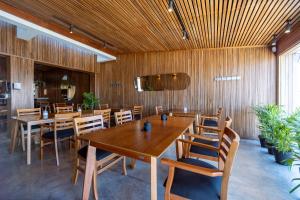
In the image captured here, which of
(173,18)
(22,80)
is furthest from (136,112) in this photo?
(22,80)

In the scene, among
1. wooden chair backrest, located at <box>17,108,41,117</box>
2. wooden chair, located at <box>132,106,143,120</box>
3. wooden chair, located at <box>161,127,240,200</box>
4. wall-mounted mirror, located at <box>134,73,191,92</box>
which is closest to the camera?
wooden chair, located at <box>161,127,240,200</box>

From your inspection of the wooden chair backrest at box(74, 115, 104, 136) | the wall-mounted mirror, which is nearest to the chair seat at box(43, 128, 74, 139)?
the wooden chair backrest at box(74, 115, 104, 136)

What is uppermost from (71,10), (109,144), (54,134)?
(71,10)

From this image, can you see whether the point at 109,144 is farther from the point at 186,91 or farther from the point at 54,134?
the point at 186,91

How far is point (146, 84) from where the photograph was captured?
6.01 m

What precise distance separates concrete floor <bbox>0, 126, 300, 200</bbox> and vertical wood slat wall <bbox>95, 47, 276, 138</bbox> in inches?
83.6

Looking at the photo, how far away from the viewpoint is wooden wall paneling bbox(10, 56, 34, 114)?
158 inches

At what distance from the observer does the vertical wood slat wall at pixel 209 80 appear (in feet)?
15.5

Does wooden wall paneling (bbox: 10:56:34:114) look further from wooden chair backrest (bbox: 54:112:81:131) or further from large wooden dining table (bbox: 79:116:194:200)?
large wooden dining table (bbox: 79:116:194:200)

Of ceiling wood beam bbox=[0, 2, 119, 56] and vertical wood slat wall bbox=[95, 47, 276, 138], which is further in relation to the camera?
vertical wood slat wall bbox=[95, 47, 276, 138]

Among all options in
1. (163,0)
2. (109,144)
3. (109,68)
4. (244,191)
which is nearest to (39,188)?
(109,144)

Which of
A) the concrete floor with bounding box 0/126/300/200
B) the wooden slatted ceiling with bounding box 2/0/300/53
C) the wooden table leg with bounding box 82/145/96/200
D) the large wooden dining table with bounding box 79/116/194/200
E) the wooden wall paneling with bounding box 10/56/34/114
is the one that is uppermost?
the wooden slatted ceiling with bounding box 2/0/300/53

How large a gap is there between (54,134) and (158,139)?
221 cm

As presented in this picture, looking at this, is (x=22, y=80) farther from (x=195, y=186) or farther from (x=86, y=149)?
(x=195, y=186)
